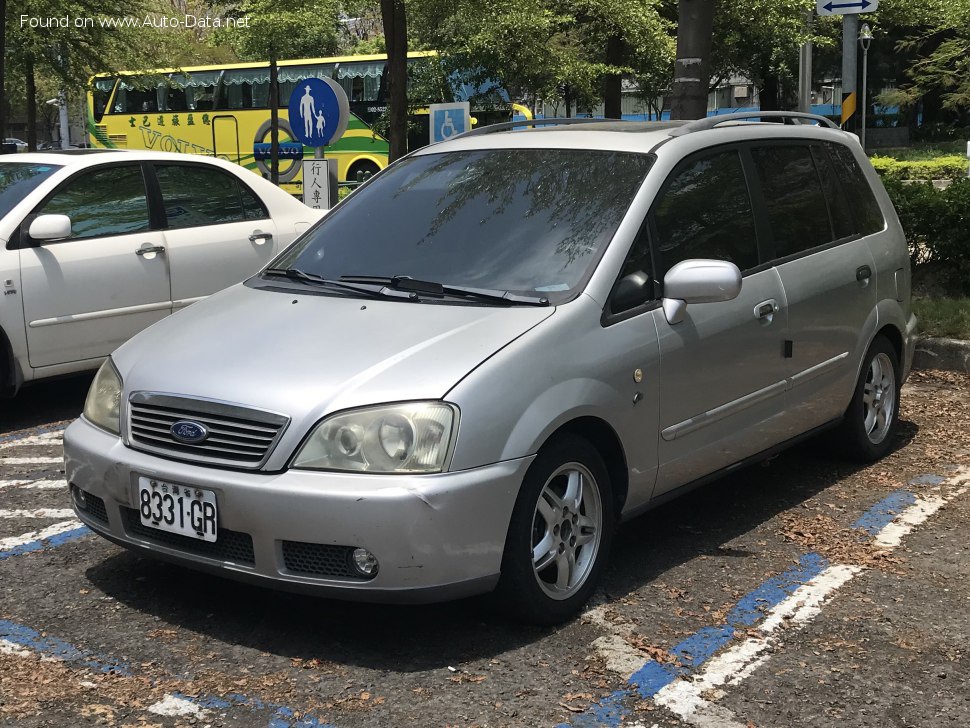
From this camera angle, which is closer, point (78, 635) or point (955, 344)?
point (78, 635)

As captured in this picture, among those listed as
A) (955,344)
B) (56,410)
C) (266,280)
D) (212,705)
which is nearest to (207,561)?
(212,705)

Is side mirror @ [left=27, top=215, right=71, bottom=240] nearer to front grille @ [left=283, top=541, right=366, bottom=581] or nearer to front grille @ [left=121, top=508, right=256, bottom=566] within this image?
front grille @ [left=121, top=508, right=256, bottom=566]

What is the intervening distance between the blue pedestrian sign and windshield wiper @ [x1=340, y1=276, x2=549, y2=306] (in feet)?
23.2

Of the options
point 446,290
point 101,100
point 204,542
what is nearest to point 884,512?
point 446,290

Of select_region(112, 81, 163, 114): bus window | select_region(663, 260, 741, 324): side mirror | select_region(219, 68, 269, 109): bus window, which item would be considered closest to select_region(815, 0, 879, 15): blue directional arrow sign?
select_region(663, 260, 741, 324): side mirror

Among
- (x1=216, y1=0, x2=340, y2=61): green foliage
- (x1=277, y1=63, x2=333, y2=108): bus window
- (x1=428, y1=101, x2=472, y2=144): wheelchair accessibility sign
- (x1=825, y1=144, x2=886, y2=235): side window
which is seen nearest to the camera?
(x1=825, y1=144, x2=886, y2=235): side window

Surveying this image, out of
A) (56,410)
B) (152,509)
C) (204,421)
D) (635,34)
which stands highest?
(635,34)

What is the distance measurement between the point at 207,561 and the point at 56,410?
409 centimetres

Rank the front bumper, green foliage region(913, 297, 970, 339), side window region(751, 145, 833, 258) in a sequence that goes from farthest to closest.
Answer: green foliage region(913, 297, 970, 339), side window region(751, 145, 833, 258), the front bumper

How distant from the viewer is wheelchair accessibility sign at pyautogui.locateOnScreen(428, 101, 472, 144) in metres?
14.6

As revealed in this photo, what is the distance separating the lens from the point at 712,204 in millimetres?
4945

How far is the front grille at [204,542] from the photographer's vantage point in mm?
3748

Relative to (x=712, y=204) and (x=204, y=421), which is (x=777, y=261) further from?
(x=204, y=421)

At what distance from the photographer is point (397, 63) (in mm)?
14484
